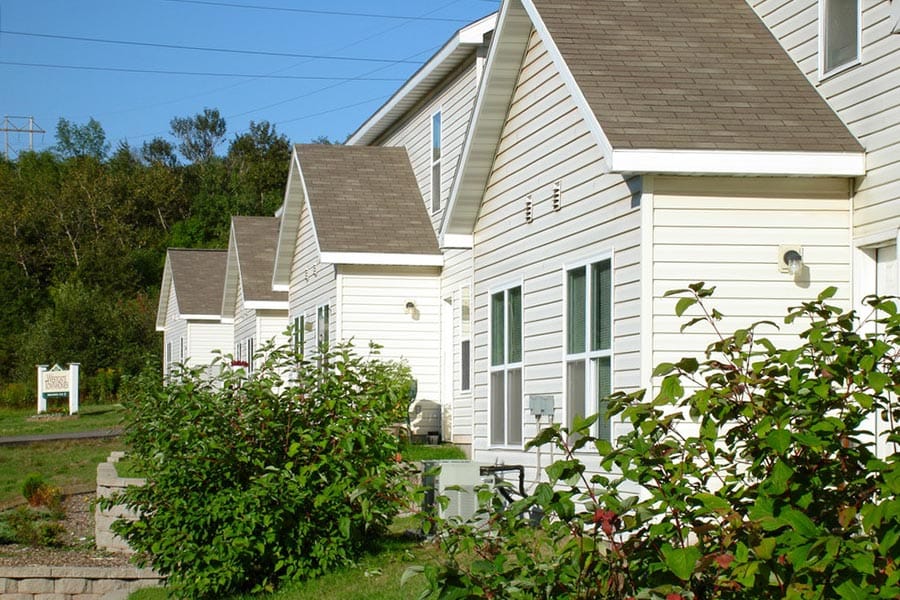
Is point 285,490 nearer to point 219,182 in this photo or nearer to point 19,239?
point 19,239

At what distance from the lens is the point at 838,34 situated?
1027 centimetres

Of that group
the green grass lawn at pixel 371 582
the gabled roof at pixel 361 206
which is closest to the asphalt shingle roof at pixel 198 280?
the gabled roof at pixel 361 206

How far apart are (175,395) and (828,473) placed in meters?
6.63

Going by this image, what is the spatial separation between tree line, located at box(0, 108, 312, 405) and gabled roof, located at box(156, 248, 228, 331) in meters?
4.86

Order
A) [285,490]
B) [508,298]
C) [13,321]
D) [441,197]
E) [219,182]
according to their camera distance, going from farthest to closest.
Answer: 1. [219,182]
2. [13,321]
3. [441,197]
4. [508,298]
5. [285,490]

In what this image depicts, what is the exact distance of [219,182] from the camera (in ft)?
Result: 226

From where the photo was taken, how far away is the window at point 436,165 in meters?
21.1

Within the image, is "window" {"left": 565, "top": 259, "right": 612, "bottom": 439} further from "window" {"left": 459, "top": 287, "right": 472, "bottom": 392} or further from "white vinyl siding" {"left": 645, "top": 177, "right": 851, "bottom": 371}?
"window" {"left": 459, "top": 287, "right": 472, "bottom": 392}

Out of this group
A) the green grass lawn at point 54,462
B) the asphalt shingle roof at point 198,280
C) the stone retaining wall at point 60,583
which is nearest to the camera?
the stone retaining wall at point 60,583

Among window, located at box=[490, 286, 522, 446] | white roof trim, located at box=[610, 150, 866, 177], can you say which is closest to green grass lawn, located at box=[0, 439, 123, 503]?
window, located at box=[490, 286, 522, 446]

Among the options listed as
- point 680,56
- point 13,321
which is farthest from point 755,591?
point 13,321

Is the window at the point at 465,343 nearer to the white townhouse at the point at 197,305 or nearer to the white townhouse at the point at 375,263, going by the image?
the white townhouse at the point at 375,263

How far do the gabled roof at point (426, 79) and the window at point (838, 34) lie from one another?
590cm

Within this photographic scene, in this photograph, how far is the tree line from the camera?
4550 centimetres
